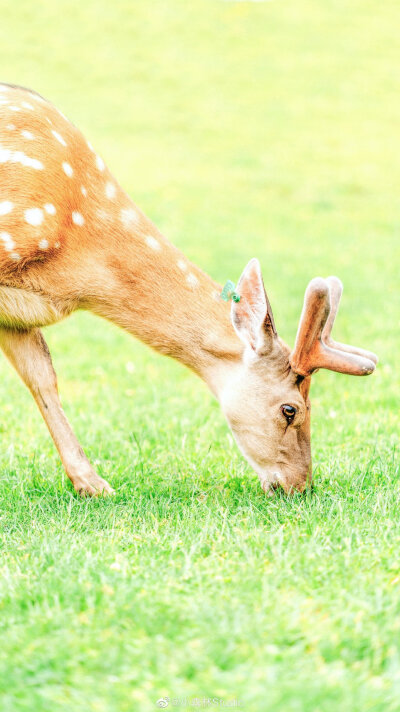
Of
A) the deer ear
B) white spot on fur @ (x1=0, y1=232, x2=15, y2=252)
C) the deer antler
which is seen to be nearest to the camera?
the deer antler

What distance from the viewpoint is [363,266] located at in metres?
12.2

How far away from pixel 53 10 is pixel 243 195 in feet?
50.2

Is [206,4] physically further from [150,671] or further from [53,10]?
[150,671]

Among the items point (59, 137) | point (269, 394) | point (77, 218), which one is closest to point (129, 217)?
point (77, 218)

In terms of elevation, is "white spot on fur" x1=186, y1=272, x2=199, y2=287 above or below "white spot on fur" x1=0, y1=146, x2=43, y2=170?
below

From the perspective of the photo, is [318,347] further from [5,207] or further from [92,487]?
[5,207]

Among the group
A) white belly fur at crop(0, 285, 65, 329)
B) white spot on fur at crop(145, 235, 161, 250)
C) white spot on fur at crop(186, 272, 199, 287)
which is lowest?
white belly fur at crop(0, 285, 65, 329)

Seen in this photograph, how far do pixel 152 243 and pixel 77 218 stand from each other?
1.40ft

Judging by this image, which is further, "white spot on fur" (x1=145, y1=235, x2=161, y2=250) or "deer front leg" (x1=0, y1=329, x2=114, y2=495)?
"deer front leg" (x1=0, y1=329, x2=114, y2=495)

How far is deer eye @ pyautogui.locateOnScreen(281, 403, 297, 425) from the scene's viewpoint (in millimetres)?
Answer: 4699

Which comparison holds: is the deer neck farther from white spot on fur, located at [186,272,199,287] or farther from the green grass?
the green grass

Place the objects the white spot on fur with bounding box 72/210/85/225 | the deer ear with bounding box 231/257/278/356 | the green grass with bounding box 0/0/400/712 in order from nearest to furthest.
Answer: the green grass with bounding box 0/0/400/712
the deer ear with bounding box 231/257/278/356
the white spot on fur with bounding box 72/210/85/225

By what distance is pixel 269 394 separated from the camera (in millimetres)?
4742

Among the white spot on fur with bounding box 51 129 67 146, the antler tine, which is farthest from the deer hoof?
the white spot on fur with bounding box 51 129 67 146
